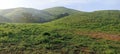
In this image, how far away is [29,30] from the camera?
103ft

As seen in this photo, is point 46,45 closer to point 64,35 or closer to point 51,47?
point 51,47

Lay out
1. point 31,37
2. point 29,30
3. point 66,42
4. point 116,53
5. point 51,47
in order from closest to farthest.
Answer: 1. point 116,53
2. point 51,47
3. point 66,42
4. point 31,37
5. point 29,30

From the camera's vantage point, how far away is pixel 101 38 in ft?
92.8

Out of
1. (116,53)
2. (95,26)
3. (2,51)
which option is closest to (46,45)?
(2,51)

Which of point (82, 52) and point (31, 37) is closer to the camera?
point (82, 52)

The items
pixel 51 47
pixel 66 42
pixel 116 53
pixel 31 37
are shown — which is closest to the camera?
pixel 116 53

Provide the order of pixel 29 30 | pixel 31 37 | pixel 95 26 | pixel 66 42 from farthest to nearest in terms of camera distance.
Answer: pixel 95 26 → pixel 29 30 → pixel 31 37 → pixel 66 42

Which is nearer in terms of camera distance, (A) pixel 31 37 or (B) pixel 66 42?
(B) pixel 66 42

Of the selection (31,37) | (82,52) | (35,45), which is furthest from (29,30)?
(82,52)

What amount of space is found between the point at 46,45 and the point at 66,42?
2.18 metres

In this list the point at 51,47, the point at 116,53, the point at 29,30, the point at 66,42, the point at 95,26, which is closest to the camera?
the point at 116,53

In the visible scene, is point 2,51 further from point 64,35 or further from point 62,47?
point 64,35

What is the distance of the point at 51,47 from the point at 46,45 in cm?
65

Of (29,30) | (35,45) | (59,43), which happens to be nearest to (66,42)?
(59,43)
